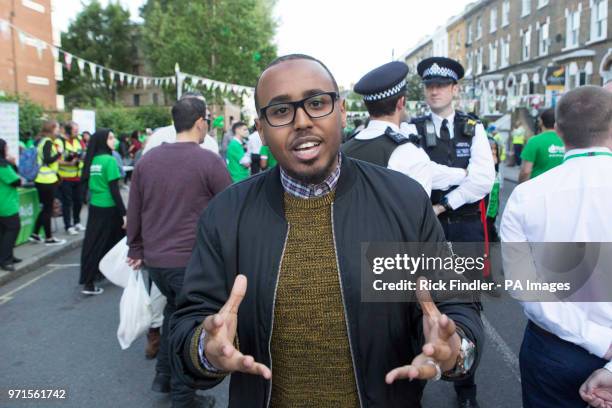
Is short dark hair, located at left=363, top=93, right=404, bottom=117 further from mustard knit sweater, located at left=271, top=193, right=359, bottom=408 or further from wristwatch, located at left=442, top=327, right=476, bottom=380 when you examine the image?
wristwatch, located at left=442, top=327, right=476, bottom=380

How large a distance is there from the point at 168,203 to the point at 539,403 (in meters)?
2.55

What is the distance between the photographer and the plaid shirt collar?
176cm

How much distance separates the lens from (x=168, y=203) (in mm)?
3658

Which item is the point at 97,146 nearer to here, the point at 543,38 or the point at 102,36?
the point at 543,38

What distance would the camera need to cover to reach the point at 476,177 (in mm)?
3805

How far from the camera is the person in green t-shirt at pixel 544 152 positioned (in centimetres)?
575

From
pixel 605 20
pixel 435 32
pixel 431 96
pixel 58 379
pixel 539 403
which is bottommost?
pixel 58 379

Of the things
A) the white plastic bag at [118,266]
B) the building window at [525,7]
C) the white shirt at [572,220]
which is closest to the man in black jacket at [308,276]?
the white shirt at [572,220]

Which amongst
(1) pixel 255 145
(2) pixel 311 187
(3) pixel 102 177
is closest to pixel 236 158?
(1) pixel 255 145

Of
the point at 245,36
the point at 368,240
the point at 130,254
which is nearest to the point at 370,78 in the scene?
the point at 368,240

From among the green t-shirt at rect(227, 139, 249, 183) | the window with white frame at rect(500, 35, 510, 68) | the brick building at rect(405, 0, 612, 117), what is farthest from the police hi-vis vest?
the window with white frame at rect(500, 35, 510, 68)

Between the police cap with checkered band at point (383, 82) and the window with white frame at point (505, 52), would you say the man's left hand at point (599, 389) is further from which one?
the window with white frame at point (505, 52)

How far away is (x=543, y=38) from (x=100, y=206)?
29911 millimetres

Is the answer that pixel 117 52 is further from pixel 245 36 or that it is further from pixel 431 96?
pixel 431 96
